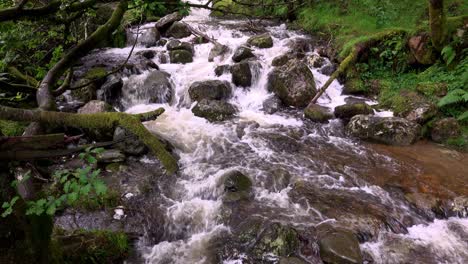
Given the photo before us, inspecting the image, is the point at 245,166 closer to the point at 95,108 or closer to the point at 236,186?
the point at 236,186

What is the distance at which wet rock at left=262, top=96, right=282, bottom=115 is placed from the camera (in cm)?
1001

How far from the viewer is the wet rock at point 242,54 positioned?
11961mm

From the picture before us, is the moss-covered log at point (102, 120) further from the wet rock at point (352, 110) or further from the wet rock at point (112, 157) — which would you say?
the wet rock at point (352, 110)

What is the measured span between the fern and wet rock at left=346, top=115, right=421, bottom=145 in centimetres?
88

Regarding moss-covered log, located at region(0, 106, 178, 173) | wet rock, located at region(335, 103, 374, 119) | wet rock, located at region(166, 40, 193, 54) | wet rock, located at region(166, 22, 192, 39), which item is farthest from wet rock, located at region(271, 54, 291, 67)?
moss-covered log, located at region(0, 106, 178, 173)

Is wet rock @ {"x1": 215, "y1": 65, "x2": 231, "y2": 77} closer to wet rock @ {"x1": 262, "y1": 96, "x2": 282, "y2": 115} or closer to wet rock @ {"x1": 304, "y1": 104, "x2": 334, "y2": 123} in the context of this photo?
wet rock @ {"x1": 262, "y1": 96, "x2": 282, "y2": 115}

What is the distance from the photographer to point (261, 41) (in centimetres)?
1284

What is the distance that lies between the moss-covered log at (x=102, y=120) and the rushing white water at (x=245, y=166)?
1.93 feet

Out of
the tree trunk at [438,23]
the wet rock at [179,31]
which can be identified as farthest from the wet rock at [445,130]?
the wet rock at [179,31]

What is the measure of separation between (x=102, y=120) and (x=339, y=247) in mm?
4176

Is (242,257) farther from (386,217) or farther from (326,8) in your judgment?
(326,8)

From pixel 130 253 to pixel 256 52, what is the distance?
9253mm

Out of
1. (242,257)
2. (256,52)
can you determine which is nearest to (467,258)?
(242,257)

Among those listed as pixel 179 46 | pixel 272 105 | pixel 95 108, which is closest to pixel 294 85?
pixel 272 105
